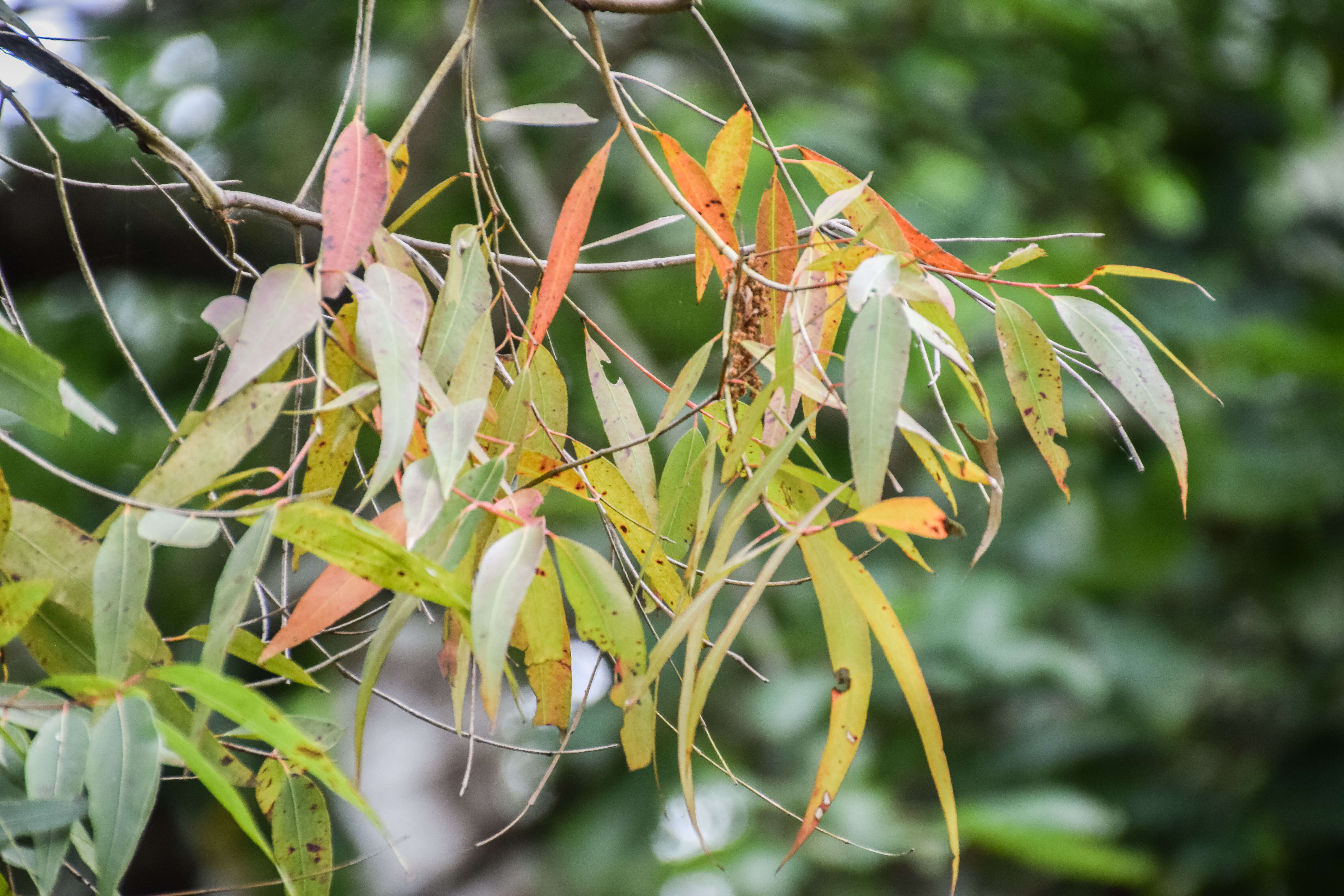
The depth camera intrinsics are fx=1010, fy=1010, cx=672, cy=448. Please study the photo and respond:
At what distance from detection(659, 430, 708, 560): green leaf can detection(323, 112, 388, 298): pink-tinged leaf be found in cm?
13

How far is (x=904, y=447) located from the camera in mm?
1367

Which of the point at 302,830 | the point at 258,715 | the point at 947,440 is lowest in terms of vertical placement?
the point at 947,440

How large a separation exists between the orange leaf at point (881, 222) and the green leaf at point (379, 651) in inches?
7.6

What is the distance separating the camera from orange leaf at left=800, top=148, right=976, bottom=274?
0.34 meters

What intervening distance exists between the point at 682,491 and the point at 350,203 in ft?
0.49

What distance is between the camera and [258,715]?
0.83ft

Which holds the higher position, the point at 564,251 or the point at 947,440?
the point at 564,251

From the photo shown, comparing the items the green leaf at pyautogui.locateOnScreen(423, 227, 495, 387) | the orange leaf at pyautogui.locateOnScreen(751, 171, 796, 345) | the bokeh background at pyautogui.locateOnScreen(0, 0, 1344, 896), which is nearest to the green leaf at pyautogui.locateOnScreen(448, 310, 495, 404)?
the green leaf at pyautogui.locateOnScreen(423, 227, 495, 387)

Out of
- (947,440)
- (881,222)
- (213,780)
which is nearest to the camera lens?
(213,780)

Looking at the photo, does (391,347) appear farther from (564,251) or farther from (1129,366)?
(1129,366)

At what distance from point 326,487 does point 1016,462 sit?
128cm

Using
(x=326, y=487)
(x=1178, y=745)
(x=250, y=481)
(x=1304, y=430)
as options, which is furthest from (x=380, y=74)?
(x=1178, y=745)

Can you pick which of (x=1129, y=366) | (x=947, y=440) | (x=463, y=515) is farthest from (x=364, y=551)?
(x=947, y=440)

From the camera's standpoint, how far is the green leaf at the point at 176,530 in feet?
0.87
